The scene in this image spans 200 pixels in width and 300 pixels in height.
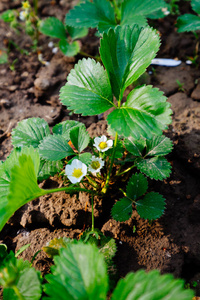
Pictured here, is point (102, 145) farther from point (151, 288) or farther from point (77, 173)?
point (151, 288)

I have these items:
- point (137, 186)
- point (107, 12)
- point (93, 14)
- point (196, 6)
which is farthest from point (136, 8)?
point (137, 186)

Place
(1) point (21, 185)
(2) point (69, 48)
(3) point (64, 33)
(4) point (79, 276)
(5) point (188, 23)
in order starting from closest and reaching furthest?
(4) point (79, 276)
(1) point (21, 185)
(5) point (188, 23)
(2) point (69, 48)
(3) point (64, 33)

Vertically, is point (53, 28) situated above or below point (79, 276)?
above

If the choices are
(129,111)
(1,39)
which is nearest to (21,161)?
(129,111)

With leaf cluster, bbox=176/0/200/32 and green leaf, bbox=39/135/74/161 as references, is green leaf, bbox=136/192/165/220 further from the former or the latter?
leaf cluster, bbox=176/0/200/32

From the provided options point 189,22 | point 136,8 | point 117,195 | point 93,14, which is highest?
point 93,14

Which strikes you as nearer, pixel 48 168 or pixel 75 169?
pixel 75 169

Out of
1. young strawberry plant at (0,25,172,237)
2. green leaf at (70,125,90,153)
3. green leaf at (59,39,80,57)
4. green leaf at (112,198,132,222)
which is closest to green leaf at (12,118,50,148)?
young strawberry plant at (0,25,172,237)
